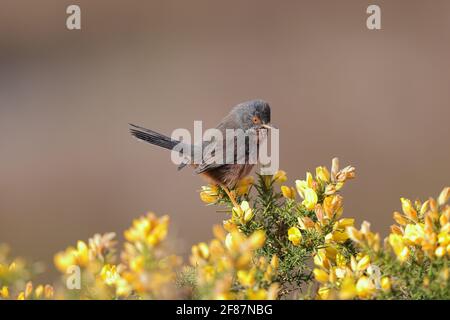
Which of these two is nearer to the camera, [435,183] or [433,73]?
[435,183]

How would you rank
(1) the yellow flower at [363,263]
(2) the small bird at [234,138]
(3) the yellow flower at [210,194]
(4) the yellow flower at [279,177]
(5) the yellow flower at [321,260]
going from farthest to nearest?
(2) the small bird at [234,138], (3) the yellow flower at [210,194], (4) the yellow flower at [279,177], (5) the yellow flower at [321,260], (1) the yellow flower at [363,263]

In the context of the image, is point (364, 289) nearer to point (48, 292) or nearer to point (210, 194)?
point (48, 292)

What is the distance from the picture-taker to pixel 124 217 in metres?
6.32

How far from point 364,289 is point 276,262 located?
10.7 inches

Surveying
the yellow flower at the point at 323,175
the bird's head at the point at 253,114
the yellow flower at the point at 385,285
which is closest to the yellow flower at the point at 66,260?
the yellow flower at the point at 385,285

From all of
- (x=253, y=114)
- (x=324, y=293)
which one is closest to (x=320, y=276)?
(x=324, y=293)

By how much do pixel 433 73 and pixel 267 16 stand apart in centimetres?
283

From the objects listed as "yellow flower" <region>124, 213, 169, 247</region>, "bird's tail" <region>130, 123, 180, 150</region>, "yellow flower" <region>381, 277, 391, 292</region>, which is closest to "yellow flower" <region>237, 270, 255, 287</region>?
"yellow flower" <region>124, 213, 169, 247</region>

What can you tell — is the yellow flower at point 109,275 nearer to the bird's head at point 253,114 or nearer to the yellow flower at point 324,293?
the yellow flower at point 324,293

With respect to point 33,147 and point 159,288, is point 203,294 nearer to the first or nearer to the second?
point 159,288

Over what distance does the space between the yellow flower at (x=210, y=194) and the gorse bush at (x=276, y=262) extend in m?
0.38

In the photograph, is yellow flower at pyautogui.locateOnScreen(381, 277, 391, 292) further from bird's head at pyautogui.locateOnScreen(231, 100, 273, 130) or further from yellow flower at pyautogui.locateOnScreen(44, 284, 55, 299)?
bird's head at pyautogui.locateOnScreen(231, 100, 273, 130)

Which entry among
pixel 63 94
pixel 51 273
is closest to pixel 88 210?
pixel 51 273

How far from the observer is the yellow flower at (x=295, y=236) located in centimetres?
148
